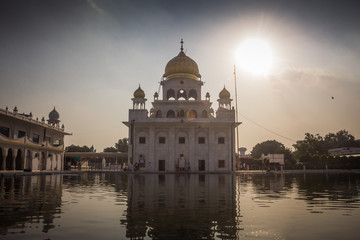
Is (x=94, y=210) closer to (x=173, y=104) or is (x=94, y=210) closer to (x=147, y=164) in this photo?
(x=147, y=164)

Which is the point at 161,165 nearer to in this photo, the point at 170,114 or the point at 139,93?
the point at 170,114

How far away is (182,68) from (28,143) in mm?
24971

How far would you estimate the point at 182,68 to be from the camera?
Answer: 50062mm

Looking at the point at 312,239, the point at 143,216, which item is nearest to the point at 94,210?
the point at 143,216

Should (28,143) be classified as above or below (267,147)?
below

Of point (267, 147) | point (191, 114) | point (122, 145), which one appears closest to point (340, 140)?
point (267, 147)

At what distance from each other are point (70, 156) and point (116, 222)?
5664 cm

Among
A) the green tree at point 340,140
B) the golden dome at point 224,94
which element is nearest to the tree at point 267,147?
the green tree at point 340,140

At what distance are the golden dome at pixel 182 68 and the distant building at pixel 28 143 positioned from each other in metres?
20.6

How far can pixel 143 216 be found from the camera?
7477mm

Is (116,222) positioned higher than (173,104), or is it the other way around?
(173,104)

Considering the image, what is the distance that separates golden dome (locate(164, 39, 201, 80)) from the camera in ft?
164

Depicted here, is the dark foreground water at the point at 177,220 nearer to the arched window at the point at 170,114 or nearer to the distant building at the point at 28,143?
the distant building at the point at 28,143

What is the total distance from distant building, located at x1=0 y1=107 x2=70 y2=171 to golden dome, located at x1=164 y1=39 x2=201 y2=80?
20.6 metres
